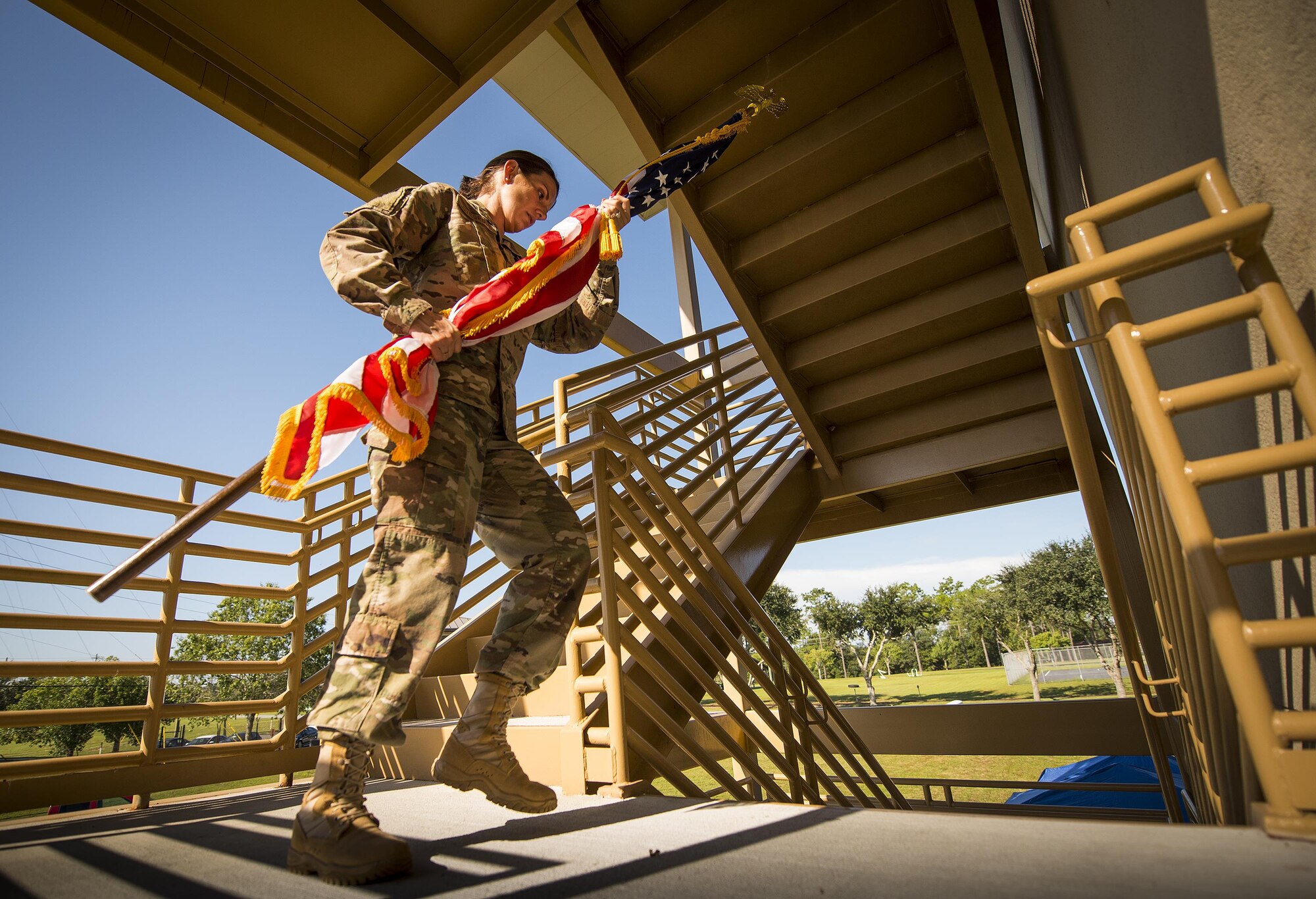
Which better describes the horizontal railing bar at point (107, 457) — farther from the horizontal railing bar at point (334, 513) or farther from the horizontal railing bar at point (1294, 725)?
the horizontal railing bar at point (1294, 725)

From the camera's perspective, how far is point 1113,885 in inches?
26.9

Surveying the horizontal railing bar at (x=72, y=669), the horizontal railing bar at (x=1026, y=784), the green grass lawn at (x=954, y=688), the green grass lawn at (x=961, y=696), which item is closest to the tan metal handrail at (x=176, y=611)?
the horizontal railing bar at (x=72, y=669)

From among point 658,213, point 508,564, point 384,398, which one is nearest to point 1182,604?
point 508,564

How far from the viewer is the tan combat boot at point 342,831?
1.01 m

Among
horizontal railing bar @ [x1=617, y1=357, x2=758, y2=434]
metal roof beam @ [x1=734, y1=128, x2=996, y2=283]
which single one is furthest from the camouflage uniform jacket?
metal roof beam @ [x1=734, y1=128, x2=996, y2=283]

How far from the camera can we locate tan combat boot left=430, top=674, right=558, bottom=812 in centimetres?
143

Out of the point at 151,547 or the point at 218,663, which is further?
the point at 218,663

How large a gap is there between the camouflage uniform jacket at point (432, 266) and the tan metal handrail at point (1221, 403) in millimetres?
1181

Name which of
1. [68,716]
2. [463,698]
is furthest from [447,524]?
[68,716]

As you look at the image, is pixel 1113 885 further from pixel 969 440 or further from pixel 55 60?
pixel 55 60

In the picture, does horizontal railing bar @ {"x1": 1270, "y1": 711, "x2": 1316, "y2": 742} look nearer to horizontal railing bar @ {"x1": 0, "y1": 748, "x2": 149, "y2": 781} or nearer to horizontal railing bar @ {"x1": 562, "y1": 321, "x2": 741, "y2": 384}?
horizontal railing bar @ {"x1": 562, "y1": 321, "x2": 741, "y2": 384}

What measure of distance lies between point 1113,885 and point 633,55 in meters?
3.30

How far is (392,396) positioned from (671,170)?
148 centimetres

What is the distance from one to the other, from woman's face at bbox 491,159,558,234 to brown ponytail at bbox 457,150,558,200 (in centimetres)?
1
